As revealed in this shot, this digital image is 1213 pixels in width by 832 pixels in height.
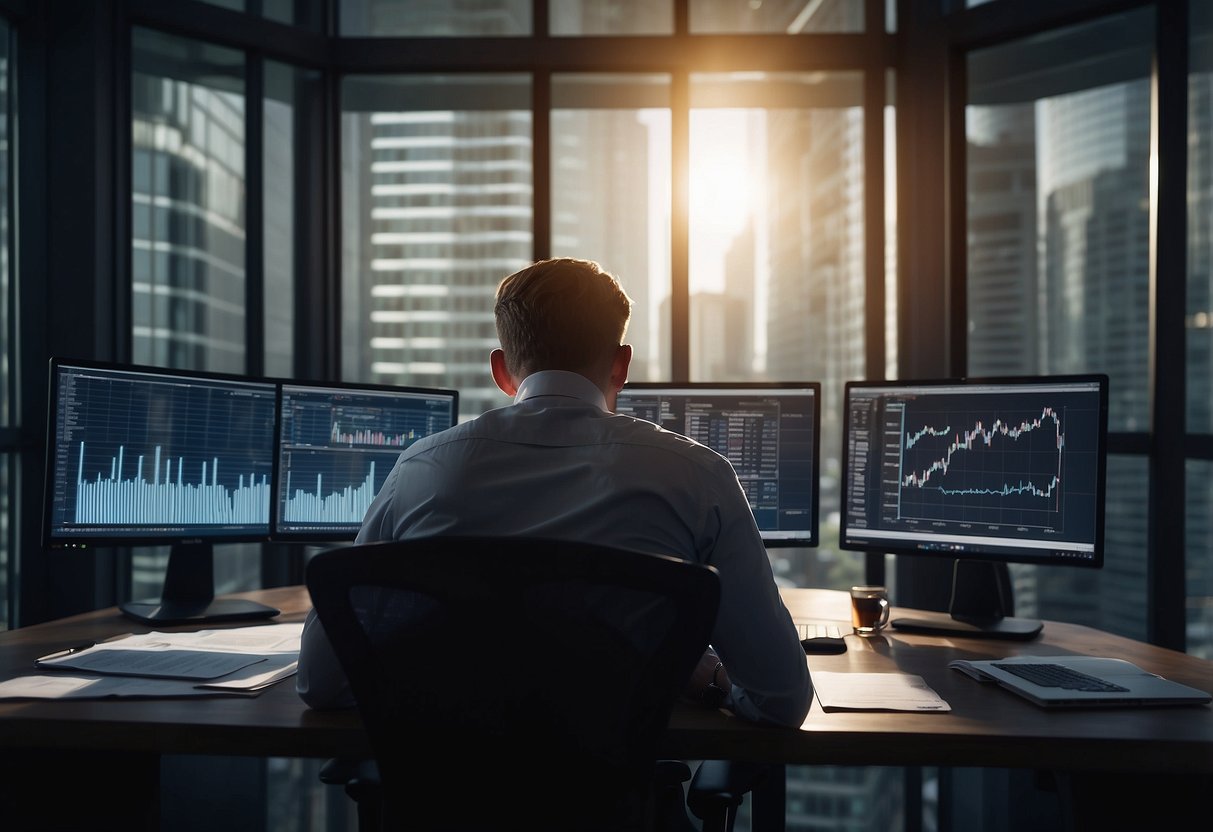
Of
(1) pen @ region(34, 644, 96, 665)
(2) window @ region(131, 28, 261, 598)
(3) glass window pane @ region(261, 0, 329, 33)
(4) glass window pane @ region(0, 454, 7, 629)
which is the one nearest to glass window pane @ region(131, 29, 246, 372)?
(2) window @ region(131, 28, 261, 598)

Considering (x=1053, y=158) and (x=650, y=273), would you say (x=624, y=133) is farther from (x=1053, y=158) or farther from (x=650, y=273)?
(x=1053, y=158)

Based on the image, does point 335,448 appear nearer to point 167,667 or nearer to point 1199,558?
point 167,667

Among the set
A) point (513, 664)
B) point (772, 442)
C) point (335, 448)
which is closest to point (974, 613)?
point (772, 442)

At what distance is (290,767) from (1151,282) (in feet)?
10.2

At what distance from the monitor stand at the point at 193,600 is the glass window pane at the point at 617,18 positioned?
2.08 meters

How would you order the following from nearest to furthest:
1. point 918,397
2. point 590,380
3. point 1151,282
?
point 590,380 < point 918,397 < point 1151,282

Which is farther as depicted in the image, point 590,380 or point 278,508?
point 278,508

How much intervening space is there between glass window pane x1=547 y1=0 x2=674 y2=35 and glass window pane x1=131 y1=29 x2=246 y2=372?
1102 mm

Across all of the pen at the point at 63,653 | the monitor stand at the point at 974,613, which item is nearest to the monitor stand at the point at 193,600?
the pen at the point at 63,653

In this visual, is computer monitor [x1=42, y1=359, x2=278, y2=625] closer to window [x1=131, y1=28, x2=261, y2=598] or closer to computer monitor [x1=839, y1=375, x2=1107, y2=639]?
window [x1=131, y1=28, x2=261, y2=598]

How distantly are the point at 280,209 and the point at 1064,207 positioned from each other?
2.59 metres

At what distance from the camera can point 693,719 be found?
131 centimetres

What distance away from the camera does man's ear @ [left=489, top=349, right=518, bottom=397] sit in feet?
4.36

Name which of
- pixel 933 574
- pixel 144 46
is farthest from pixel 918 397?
pixel 144 46
